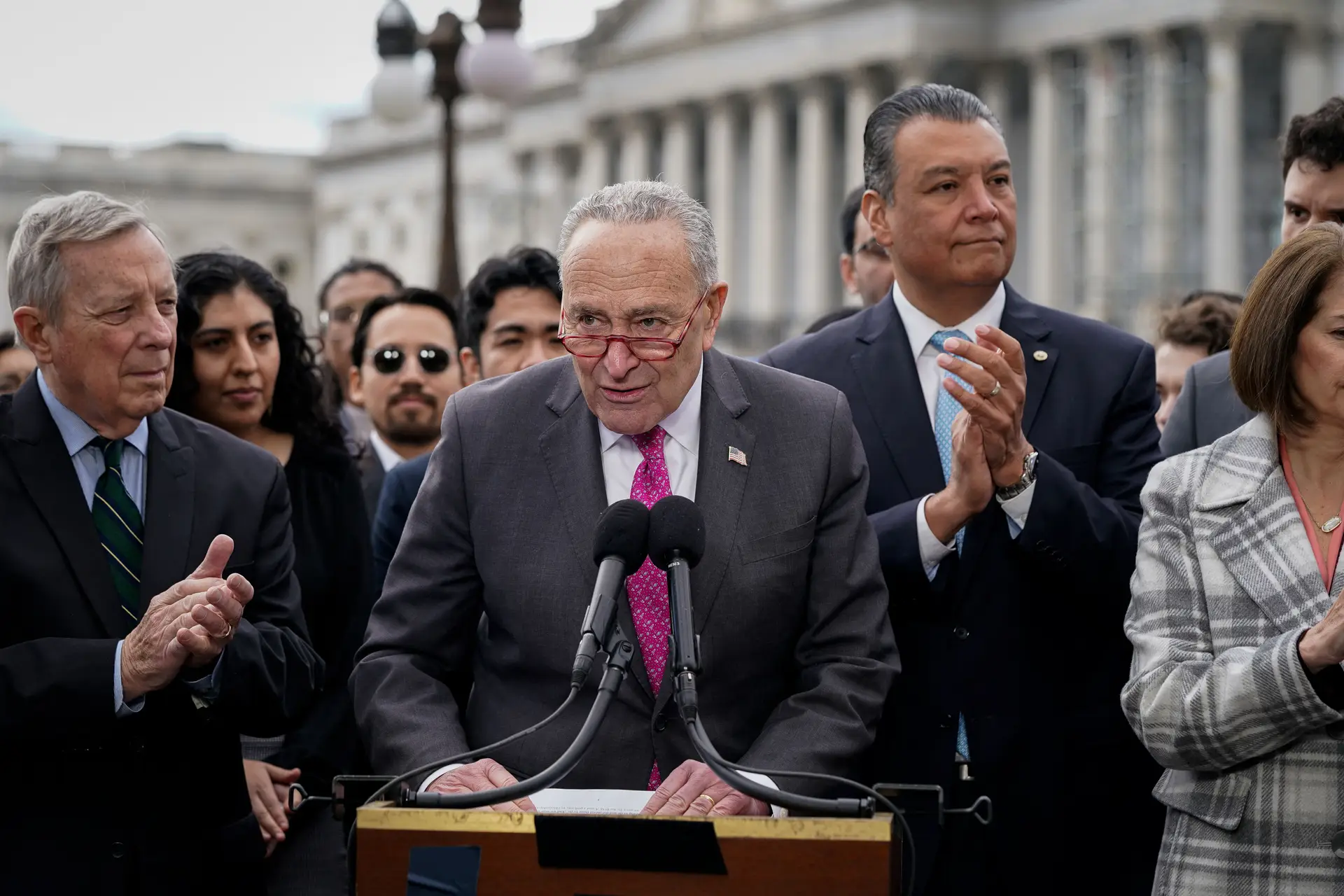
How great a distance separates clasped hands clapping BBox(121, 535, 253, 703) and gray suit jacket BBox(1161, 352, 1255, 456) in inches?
121

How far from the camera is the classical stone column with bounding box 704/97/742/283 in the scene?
197 feet

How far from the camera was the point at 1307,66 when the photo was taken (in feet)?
141

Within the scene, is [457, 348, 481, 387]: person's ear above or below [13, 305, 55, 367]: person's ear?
below

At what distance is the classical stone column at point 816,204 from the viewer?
183 ft

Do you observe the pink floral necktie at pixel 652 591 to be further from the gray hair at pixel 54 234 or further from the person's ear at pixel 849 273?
the person's ear at pixel 849 273

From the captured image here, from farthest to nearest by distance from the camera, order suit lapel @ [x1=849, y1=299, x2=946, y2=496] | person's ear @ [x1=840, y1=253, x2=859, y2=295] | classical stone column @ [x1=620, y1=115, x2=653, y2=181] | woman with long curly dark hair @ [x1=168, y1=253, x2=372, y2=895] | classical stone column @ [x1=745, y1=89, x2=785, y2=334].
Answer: classical stone column @ [x1=620, y1=115, x2=653, y2=181] → classical stone column @ [x1=745, y1=89, x2=785, y2=334] → person's ear @ [x1=840, y1=253, x2=859, y2=295] → woman with long curly dark hair @ [x1=168, y1=253, x2=372, y2=895] → suit lapel @ [x1=849, y1=299, x2=946, y2=496]

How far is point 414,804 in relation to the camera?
3879 mm

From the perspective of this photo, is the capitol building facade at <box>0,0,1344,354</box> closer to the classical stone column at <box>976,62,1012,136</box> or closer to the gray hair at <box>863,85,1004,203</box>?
the classical stone column at <box>976,62,1012,136</box>

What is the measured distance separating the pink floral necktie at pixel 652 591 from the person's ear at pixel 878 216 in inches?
51.8

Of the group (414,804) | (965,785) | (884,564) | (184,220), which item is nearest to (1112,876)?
(965,785)

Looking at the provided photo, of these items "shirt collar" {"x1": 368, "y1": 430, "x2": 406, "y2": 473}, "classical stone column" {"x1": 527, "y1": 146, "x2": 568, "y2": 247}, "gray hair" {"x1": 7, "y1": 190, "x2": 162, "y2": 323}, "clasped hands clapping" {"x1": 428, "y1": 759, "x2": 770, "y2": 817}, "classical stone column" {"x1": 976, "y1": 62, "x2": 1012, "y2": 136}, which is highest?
"classical stone column" {"x1": 976, "y1": 62, "x2": 1012, "y2": 136}

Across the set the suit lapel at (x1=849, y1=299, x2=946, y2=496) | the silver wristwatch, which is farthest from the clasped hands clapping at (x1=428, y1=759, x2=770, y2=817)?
the suit lapel at (x1=849, y1=299, x2=946, y2=496)

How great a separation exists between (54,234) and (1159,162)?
42.2 meters

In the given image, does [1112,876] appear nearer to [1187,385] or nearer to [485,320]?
[1187,385]
